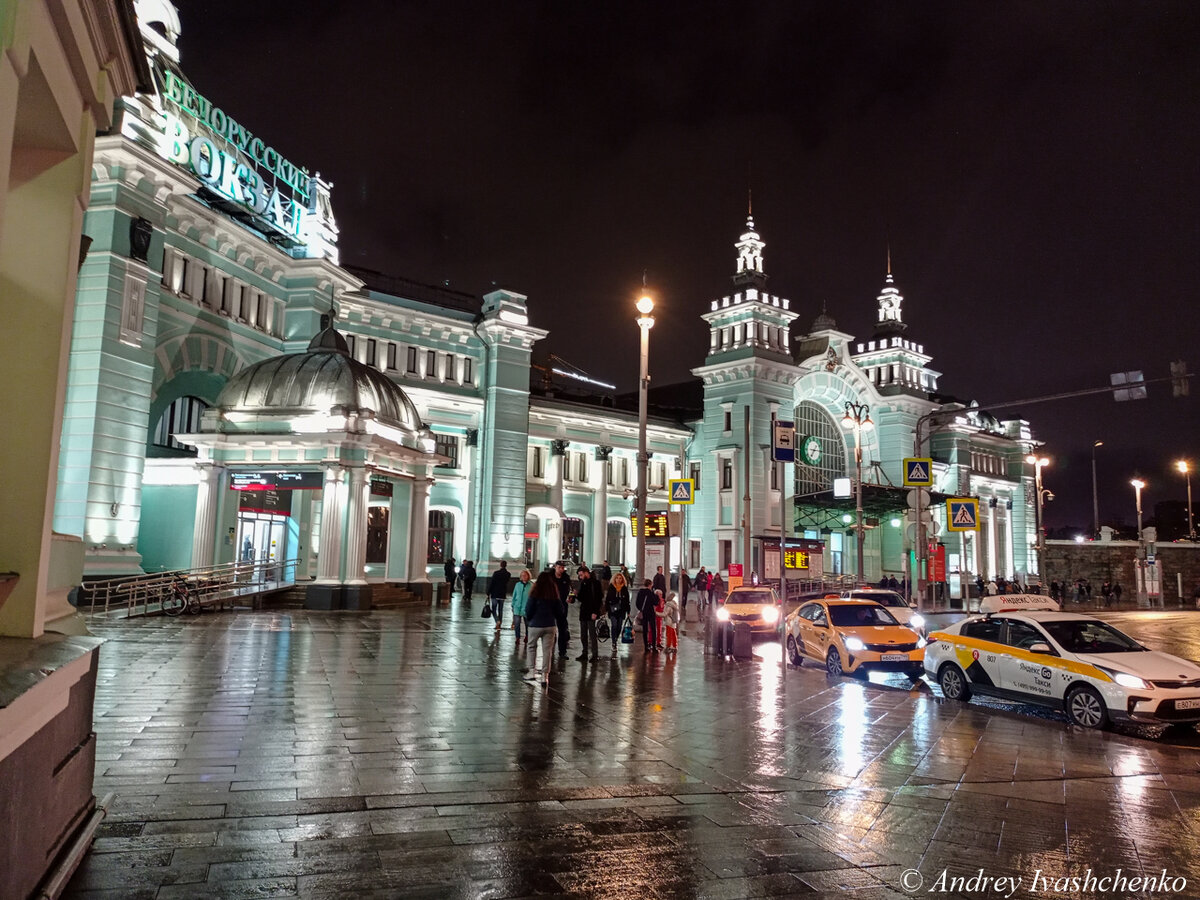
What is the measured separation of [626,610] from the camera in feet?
65.9

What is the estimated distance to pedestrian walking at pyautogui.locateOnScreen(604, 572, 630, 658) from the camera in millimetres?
19531

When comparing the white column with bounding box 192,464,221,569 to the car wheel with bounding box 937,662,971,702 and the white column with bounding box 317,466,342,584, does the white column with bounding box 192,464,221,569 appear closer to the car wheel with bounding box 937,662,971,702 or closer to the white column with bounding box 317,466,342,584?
the white column with bounding box 317,466,342,584

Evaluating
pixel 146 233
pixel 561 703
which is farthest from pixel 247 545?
pixel 561 703

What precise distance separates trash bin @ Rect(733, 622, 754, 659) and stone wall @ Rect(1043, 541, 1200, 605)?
59519mm

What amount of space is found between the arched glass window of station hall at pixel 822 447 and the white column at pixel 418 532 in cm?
3071

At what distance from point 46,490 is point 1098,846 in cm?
732

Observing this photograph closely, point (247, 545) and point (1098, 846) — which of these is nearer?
point (1098, 846)

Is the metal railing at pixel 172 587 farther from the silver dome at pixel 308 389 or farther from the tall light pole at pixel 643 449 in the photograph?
the tall light pole at pixel 643 449

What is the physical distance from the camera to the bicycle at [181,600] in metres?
23.9

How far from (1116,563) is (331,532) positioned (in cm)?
6811

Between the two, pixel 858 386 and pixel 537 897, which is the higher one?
pixel 858 386

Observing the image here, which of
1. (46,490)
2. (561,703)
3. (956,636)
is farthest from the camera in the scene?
(956,636)

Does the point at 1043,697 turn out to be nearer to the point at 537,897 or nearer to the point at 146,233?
the point at 537,897

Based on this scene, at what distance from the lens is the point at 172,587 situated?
80.4 ft
